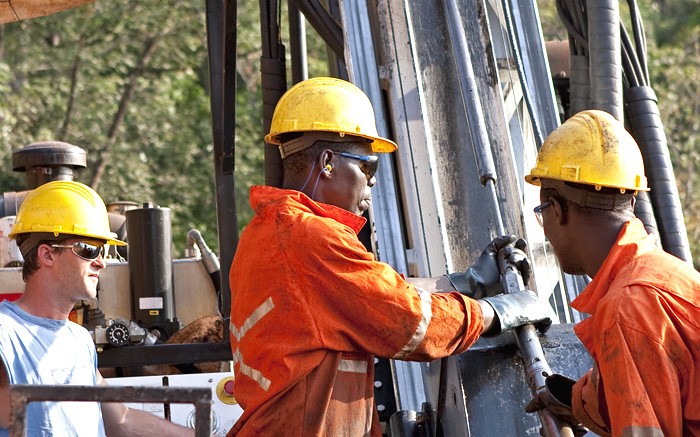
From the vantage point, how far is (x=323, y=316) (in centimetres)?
339

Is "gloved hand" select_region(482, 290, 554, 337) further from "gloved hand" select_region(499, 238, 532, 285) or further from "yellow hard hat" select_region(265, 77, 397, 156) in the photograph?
"yellow hard hat" select_region(265, 77, 397, 156)

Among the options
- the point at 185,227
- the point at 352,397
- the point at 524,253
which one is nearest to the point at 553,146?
the point at 524,253

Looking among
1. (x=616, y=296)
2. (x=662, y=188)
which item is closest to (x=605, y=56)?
(x=662, y=188)

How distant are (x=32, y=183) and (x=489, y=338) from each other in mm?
3590

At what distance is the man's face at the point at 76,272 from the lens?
171 inches

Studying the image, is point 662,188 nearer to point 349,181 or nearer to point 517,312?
point 517,312

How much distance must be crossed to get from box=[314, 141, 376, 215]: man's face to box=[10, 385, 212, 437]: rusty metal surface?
1.30 m

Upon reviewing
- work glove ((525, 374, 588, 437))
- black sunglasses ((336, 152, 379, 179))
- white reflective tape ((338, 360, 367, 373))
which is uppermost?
black sunglasses ((336, 152, 379, 179))

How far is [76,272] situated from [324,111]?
1.25 metres

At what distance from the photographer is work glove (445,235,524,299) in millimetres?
3854

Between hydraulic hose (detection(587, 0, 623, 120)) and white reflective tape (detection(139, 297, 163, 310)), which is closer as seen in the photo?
hydraulic hose (detection(587, 0, 623, 120))

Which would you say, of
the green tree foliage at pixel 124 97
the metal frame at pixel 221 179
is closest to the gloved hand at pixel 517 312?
the metal frame at pixel 221 179

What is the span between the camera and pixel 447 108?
4.50 metres

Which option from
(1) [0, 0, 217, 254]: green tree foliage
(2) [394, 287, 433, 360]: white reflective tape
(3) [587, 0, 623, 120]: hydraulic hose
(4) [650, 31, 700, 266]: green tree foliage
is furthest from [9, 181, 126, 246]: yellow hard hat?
(4) [650, 31, 700, 266]: green tree foliage
